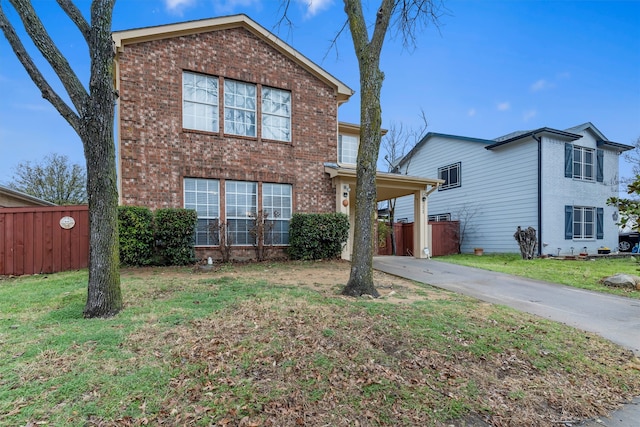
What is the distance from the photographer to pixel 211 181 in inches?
401

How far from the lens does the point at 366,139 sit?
611cm

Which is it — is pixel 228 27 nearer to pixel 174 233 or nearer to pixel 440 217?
pixel 174 233

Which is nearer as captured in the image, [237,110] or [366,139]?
[366,139]

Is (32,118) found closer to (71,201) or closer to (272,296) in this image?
(71,201)

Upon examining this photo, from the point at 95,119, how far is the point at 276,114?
725cm

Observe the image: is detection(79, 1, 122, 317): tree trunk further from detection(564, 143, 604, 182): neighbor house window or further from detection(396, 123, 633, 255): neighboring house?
detection(564, 143, 604, 182): neighbor house window

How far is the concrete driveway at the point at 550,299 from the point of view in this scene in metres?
5.23

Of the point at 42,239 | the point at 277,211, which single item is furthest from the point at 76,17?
the point at 277,211

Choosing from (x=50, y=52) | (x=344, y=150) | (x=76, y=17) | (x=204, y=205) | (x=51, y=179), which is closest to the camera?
(x=50, y=52)

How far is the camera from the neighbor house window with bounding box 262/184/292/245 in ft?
35.6

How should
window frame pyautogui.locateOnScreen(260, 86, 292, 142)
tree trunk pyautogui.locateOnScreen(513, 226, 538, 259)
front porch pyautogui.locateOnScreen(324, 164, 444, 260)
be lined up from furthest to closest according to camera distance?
tree trunk pyautogui.locateOnScreen(513, 226, 538, 259) → front porch pyautogui.locateOnScreen(324, 164, 444, 260) → window frame pyautogui.locateOnScreen(260, 86, 292, 142)

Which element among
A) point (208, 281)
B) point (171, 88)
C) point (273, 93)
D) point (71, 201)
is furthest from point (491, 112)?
point (71, 201)

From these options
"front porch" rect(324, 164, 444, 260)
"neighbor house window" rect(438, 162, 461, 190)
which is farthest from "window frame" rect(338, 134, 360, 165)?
"neighbor house window" rect(438, 162, 461, 190)

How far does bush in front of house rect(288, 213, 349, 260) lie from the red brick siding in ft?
2.81
